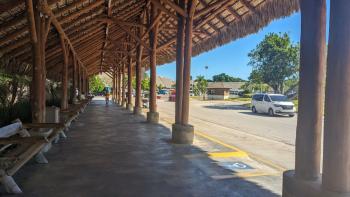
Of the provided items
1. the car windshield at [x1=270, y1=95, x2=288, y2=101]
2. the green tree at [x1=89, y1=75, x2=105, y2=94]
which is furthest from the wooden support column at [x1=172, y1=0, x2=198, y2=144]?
the green tree at [x1=89, y1=75, x2=105, y2=94]

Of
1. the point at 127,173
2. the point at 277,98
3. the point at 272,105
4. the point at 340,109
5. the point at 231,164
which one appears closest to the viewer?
the point at 340,109

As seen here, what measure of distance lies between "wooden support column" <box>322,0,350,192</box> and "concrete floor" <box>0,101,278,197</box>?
1808mm

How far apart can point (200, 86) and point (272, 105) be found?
55.9 meters

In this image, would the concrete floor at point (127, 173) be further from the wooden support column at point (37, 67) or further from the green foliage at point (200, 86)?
the green foliage at point (200, 86)

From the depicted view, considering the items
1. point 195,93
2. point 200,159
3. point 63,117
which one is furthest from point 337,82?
point 195,93

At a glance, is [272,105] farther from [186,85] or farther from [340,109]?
[340,109]

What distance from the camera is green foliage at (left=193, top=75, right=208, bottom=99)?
257 feet

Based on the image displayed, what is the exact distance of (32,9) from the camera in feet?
23.9

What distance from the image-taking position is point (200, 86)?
262 ft

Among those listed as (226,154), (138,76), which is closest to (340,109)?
(226,154)

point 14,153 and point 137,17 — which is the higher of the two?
point 137,17

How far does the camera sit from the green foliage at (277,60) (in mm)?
39875

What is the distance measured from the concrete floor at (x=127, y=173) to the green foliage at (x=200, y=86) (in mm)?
68422

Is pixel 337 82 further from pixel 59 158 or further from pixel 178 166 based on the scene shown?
pixel 59 158
